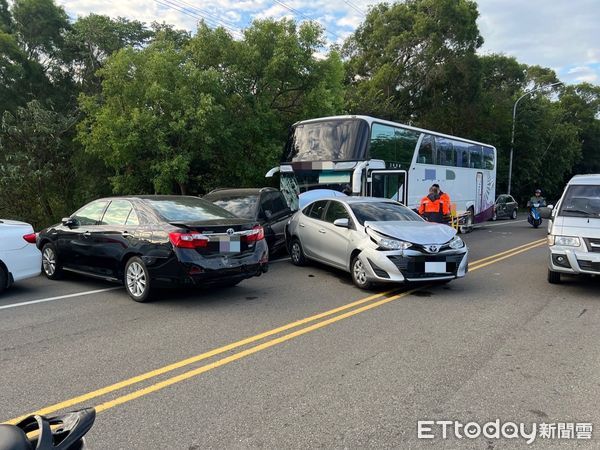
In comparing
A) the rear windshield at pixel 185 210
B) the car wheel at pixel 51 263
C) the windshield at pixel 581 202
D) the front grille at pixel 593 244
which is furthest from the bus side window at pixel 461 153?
the car wheel at pixel 51 263

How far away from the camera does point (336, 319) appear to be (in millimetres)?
6223

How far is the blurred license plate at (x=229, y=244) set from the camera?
6.87m

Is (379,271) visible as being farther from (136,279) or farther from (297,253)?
(136,279)

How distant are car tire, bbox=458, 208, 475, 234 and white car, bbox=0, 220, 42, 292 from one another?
15612 mm

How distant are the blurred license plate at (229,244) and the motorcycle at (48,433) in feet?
16.1

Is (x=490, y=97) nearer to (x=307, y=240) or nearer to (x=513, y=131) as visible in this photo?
(x=513, y=131)

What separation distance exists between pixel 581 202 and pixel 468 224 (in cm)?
1192

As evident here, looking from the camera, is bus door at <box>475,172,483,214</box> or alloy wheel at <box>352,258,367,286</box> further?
bus door at <box>475,172,483,214</box>

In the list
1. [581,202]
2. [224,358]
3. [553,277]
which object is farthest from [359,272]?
[581,202]

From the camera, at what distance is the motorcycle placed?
5.62 feet

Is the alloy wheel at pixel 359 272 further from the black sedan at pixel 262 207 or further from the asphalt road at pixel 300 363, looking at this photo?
the black sedan at pixel 262 207

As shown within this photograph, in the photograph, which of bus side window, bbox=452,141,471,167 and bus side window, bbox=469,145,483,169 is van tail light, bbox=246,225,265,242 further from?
bus side window, bbox=469,145,483,169

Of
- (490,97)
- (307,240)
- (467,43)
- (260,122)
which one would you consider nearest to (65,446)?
(307,240)
